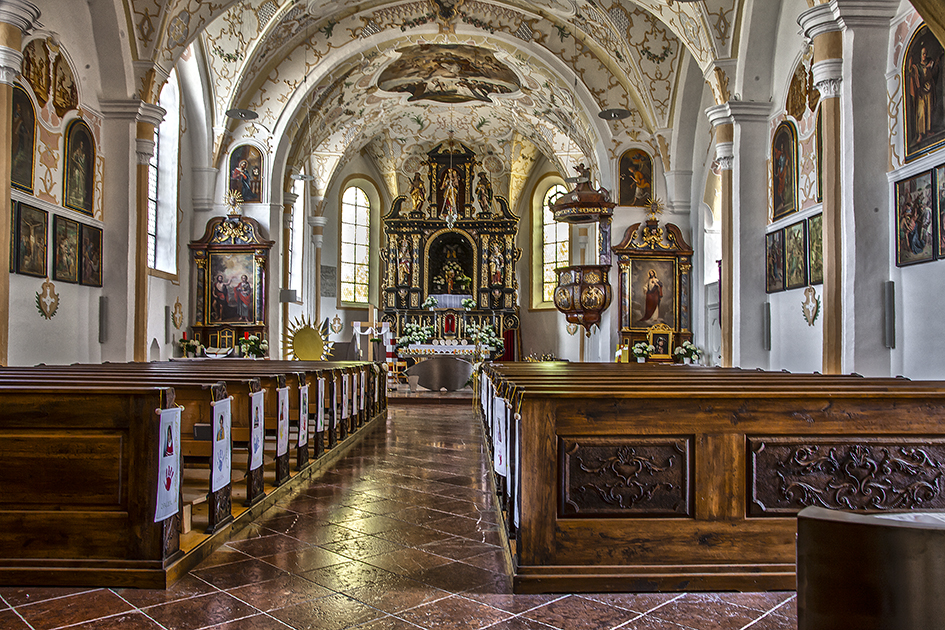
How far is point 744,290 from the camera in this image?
8914mm

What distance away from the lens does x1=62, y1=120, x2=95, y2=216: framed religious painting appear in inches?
328

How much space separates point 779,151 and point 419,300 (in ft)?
48.6

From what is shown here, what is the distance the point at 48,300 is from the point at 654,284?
10.0 metres

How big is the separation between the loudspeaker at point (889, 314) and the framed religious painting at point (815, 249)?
1738 mm

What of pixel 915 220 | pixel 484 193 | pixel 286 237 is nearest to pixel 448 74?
pixel 286 237

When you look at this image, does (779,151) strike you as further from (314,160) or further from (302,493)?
(314,160)

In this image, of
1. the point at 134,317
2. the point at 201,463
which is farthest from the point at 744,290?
the point at 134,317

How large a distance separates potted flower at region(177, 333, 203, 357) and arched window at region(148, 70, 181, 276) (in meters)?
1.28

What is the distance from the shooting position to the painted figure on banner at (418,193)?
22891 millimetres

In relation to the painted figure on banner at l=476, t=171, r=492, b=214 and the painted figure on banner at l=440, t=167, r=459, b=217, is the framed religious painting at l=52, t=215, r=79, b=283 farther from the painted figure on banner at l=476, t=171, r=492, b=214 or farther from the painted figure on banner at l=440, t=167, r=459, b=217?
the painted figure on banner at l=476, t=171, r=492, b=214

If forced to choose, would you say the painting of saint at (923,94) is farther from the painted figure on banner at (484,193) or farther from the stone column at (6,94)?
the painted figure on banner at (484,193)

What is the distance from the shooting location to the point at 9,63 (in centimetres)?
646

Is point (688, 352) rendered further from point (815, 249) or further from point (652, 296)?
point (815, 249)

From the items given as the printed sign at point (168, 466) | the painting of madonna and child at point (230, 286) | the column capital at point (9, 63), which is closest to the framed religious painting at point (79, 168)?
the column capital at point (9, 63)
